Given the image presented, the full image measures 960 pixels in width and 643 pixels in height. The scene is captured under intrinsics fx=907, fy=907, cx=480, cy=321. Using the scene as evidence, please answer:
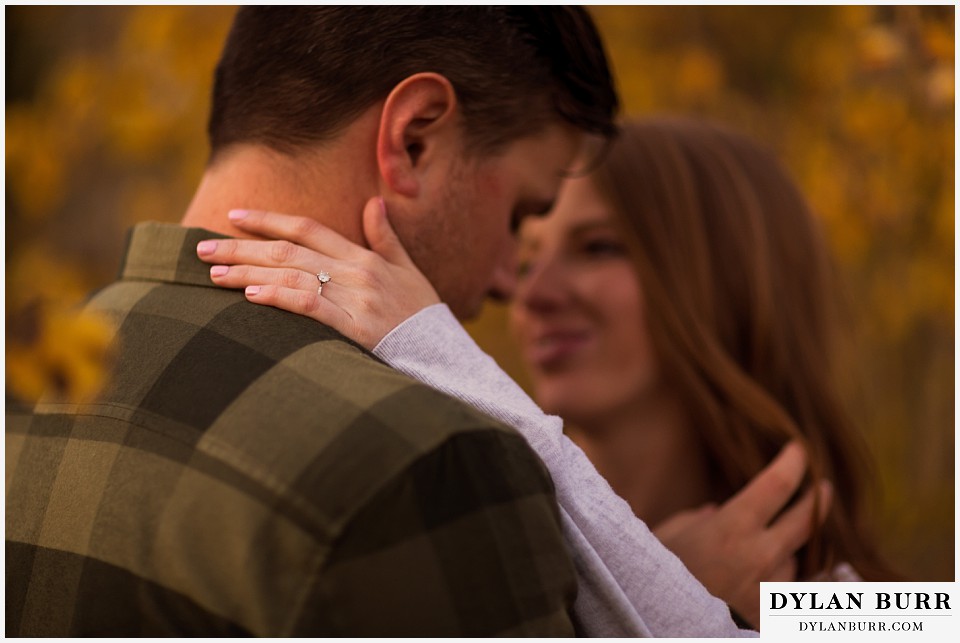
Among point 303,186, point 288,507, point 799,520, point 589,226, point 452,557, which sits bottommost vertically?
point 799,520

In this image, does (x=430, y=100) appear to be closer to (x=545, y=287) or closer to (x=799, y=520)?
(x=545, y=287)

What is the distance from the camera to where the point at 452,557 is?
1.17m

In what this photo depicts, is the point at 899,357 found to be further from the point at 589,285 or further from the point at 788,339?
the point at 589,285

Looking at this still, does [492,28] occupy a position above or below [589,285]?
above

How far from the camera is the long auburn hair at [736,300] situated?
9.33 feet

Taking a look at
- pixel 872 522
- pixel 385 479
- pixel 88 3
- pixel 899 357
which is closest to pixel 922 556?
pixel 872 522

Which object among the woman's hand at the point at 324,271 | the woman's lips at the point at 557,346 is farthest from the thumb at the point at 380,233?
the woman's lips at the point at 557,346

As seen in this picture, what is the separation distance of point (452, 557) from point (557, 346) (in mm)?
1885

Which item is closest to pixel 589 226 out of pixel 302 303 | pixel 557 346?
pixel 557 346

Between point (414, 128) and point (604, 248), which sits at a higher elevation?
point (414, 128)

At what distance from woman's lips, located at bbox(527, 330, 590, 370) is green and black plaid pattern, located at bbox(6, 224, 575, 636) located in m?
1.66

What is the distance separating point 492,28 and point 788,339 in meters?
1.68

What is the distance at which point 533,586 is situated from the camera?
120cm

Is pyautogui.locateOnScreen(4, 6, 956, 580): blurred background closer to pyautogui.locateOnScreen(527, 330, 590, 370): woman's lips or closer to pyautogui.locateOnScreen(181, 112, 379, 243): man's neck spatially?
pyautogui.locateOnScreen(527, 330, 590, 370): woman's lips
